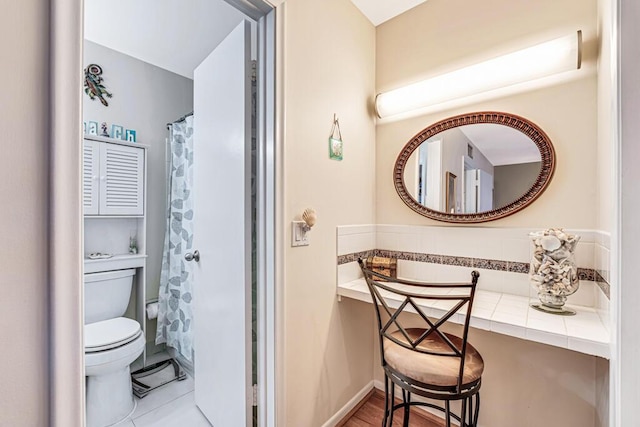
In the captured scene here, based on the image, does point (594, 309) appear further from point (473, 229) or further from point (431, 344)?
point (431, 344)

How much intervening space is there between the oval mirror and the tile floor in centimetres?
180

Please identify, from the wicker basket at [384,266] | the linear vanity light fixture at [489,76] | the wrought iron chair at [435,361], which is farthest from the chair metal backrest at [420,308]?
the linear vanity light fixture at [489,76]

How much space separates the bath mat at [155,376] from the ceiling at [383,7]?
2.75m

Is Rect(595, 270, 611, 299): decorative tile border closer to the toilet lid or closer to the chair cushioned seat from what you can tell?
the chair cushioned seat

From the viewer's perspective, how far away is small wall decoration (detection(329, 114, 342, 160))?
154cm

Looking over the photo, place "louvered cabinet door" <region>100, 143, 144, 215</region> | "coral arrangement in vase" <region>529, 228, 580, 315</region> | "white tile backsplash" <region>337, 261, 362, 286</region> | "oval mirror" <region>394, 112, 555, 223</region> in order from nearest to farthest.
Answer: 1. "coral arrangement in vase" <region>529, 228, 580, 315</region>
2. "oval mirror" <region>394, 112, 555, 223</region>
3. "white tile backsplash" <region>337, 261, 362, 286</region>
4. "louvered cabinet door" <region>100, 143, 144, 215</region>

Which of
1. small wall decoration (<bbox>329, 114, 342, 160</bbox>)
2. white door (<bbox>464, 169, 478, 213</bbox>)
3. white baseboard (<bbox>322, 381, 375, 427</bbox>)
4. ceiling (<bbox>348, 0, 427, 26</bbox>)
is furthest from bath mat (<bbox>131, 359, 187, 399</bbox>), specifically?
ceiling (<bbox>348, 0, 427, 26</bbox>)

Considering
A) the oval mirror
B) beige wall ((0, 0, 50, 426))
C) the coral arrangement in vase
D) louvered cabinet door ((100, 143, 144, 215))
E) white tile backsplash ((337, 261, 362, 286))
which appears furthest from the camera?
louvered cabinet door ((100, 143, 144, 215))

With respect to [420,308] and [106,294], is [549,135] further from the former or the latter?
[106,294]

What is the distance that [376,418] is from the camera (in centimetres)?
165

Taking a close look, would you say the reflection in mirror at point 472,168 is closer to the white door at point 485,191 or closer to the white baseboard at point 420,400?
the white door at point 485,191

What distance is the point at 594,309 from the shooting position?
4.13ft

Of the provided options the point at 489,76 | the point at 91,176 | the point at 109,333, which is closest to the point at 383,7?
the point at 489,76

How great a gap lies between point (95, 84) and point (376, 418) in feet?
9.50
